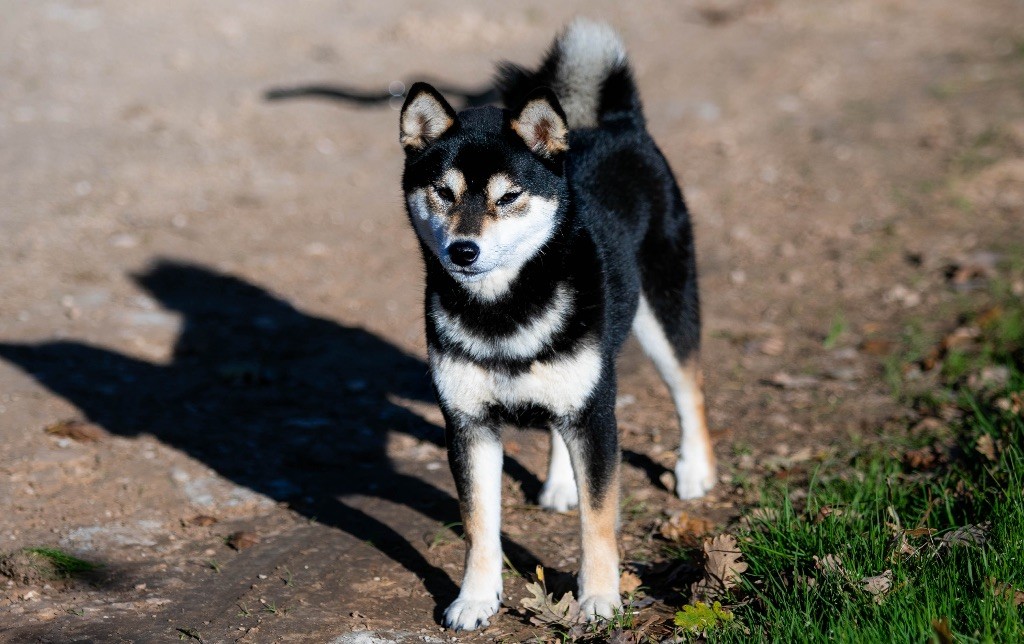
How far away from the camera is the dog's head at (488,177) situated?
3.33m

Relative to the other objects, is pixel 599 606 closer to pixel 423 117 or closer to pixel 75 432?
pixel 423 117

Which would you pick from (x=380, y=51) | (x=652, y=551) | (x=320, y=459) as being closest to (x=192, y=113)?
(x=380, y=51)

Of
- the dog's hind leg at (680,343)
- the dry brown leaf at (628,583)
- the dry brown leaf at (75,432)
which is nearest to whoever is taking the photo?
the dry brown leaf at (628,583)

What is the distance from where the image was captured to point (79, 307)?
5961mm

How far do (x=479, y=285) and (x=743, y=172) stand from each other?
5127mm

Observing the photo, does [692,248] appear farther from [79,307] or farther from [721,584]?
[79,307]

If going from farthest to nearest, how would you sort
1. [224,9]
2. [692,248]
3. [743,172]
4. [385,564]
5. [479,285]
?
[224,9], [743,172], [692,248], [385,564], [479,285]

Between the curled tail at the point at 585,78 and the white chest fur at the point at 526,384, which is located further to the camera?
the curled tail at the point at 585,78

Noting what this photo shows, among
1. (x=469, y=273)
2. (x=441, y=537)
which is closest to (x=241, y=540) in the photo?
(x=441, y=537)

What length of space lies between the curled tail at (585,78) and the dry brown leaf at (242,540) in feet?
6.59

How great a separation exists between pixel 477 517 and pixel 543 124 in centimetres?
129

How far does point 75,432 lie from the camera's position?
470 cm

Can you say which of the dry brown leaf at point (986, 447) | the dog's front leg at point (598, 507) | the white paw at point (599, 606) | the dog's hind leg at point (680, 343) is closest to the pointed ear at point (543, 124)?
the dog's front leg at point (598, 507)

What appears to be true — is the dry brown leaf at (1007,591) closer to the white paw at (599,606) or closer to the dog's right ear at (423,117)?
the white paw at (599,606)
